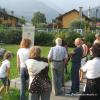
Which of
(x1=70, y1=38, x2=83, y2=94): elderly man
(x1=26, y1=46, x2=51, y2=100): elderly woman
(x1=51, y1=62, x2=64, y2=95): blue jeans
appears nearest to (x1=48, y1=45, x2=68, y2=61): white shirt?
(x1=51, y1=62, x2=64, y2=95): blue jeans

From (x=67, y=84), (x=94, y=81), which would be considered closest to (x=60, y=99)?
(x=67, y=84)

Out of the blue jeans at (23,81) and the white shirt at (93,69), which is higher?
the white shirt at (93,69)

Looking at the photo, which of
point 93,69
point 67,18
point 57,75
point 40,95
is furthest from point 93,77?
point 67,18

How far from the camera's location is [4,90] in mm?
13875

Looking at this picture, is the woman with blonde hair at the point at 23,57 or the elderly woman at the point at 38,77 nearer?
the elderly woman at the point at 38,77

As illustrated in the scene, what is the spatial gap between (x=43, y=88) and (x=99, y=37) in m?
5.39

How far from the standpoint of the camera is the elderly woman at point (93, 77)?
29.8ft

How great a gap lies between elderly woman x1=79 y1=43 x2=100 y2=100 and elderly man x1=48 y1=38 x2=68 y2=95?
4768 mm

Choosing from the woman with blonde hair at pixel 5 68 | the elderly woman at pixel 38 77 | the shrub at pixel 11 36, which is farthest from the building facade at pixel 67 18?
the elderly woman at pixel 38 77

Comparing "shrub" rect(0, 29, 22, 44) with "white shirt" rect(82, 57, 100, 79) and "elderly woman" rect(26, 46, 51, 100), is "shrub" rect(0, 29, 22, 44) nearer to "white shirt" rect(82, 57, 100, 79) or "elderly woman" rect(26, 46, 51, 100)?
"elderly woman" rect(26, 46, 51, 100)

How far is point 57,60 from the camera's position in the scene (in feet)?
46.3

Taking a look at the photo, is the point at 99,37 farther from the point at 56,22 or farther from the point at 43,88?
the point at 56,22

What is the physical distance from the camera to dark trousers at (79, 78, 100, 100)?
29.7 feet

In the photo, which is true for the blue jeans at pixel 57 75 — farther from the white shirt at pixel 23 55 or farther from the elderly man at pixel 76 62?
the white shirt at pixel 23 55
